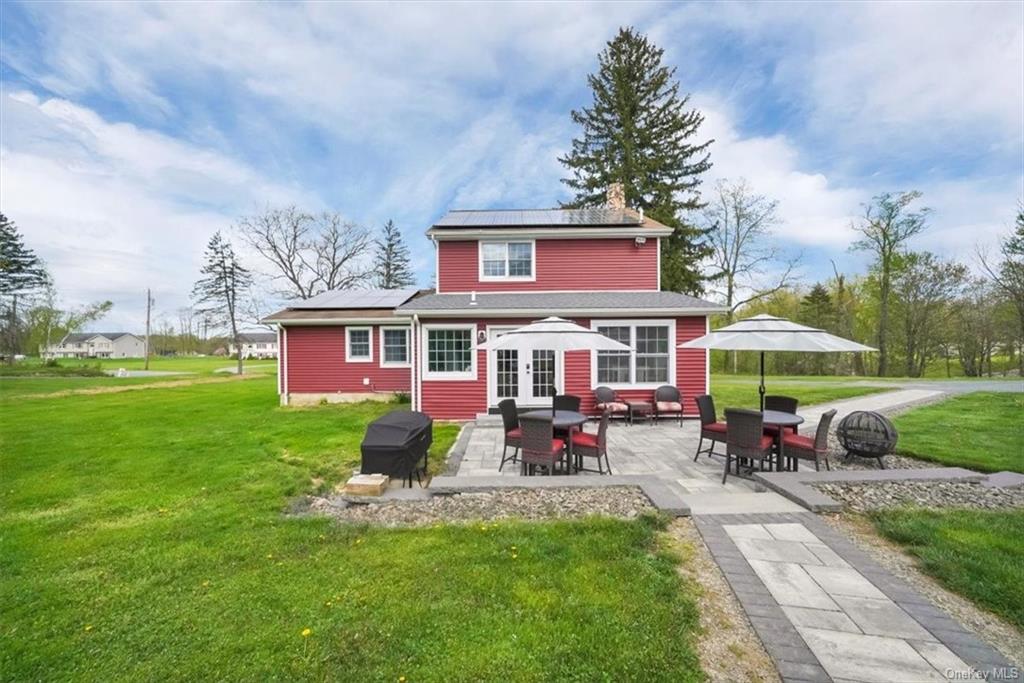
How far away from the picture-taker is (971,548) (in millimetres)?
3465

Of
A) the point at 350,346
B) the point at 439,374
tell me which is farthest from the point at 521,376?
the point at 350,346

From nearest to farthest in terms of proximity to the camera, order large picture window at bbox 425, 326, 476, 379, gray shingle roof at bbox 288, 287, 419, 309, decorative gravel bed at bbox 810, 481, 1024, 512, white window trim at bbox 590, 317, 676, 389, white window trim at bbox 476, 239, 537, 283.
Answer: decorative gravel bed at bbox 810, 481, 1024, 512 → white window trim at bbox 590, 317, 676, 389 → large picture window at bbox 425, 326, 476, 379 → white window trim at bbox 476, 239, 537, 283 → gray shingle roof at bbox 288, 287, 419, 309

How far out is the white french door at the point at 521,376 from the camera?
1045 centimetres

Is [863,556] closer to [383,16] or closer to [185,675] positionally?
[185,675]

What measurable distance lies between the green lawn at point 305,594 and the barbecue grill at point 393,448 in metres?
1.10

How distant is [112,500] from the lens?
203 inches

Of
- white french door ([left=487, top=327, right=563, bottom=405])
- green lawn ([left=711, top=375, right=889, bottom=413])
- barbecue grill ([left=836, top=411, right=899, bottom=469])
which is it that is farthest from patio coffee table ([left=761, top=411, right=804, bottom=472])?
green lawn ([left=711, top=375, right=889, bottom=413])

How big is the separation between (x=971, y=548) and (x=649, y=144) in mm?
21881

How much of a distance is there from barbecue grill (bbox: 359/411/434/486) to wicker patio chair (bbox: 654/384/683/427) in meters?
6.30

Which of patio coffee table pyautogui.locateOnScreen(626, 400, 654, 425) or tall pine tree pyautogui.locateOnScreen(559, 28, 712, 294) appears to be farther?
tall pine tree pyautogui.locateOnScreen(559, 28, 712, 294)

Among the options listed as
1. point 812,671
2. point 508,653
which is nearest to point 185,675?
point 508,653

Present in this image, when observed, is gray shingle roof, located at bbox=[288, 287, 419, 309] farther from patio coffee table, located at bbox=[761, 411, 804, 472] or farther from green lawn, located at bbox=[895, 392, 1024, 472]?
green lawn, located at bbox=[895, 392, 1024, 472]

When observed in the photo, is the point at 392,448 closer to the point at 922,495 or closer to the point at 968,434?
the point at 922,495

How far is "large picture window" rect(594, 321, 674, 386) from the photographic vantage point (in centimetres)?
1033
